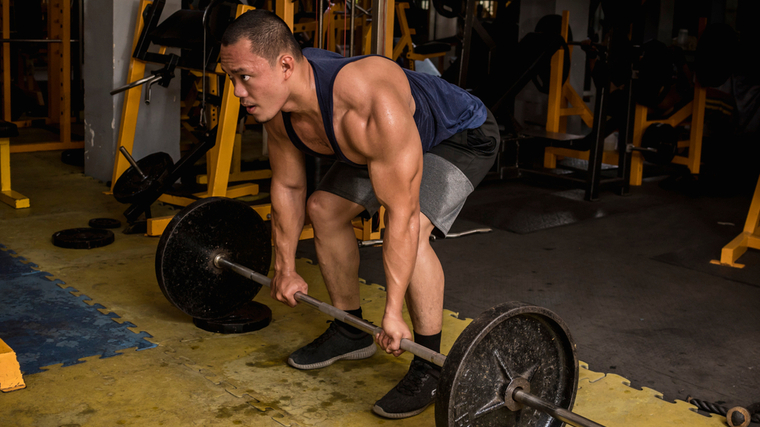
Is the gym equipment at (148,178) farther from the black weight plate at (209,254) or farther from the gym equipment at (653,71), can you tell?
the gym equipment at (653,71)

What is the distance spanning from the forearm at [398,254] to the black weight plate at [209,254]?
763mm

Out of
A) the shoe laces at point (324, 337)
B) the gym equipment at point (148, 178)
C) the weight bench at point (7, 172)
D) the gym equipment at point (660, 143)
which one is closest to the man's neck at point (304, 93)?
the shoe laces at point (324, 337)

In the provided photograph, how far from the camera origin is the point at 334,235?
6.39 ft

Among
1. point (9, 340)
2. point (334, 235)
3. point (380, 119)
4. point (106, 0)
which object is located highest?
point (106, 0)

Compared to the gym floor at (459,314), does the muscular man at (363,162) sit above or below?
above

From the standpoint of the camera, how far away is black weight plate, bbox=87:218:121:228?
10.9ft

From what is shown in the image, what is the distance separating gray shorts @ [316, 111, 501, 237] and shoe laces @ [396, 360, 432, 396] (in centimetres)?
34

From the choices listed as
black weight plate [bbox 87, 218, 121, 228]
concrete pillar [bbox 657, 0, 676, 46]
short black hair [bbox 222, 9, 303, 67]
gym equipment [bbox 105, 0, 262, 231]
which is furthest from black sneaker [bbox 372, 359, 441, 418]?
concrete pillar [bbox 657, 0, 676, 46]

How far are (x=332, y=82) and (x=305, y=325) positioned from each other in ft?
3.26

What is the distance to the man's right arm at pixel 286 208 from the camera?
6.16ft

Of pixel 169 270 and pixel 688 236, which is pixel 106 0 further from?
pixel 688 236

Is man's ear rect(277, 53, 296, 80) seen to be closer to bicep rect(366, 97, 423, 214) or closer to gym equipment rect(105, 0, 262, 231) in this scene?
bicep rect(366, 97, 423, 214)

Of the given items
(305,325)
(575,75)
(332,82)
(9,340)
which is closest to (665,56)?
(575,75)

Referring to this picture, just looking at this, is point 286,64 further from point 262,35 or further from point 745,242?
point 745,242
